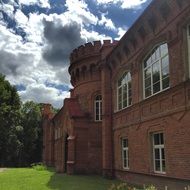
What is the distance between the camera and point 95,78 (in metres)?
29.6

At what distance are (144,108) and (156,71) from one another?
2115 millimetres

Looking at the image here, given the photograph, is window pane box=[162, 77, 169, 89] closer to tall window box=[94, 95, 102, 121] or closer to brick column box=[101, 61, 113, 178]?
brick column box=[101, 61, 113, 178]

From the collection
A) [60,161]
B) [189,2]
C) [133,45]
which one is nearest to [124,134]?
[133,45]

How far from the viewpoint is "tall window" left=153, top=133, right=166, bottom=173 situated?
1571 centimetres

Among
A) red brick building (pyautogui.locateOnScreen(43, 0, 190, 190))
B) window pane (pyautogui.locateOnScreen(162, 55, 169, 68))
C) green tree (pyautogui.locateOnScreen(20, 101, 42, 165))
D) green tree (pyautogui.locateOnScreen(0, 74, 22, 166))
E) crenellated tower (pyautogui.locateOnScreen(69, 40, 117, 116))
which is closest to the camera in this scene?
red brick building (pyautogui.locateOnScreen(43, 0, 190, 190))

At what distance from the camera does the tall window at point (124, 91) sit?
67.2ft

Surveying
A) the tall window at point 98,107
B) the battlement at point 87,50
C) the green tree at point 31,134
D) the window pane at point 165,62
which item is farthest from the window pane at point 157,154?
the green tree at point 31,134

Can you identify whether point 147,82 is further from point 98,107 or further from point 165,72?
point 98,107

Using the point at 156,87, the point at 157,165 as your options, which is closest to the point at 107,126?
the point at 157,165

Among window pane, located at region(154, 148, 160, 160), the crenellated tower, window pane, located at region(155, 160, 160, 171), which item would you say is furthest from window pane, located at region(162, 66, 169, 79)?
the crenellated tower

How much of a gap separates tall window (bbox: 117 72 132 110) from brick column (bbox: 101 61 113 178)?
4.31 feet

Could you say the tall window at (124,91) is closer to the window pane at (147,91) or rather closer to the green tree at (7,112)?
the window pane at (147,91)

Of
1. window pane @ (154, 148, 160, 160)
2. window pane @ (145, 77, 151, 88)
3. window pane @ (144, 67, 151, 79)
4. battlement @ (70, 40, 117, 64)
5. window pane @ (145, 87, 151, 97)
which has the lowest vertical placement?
window pane @ (154, 148, 160, 160)

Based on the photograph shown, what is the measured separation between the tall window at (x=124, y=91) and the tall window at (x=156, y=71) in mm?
2470
